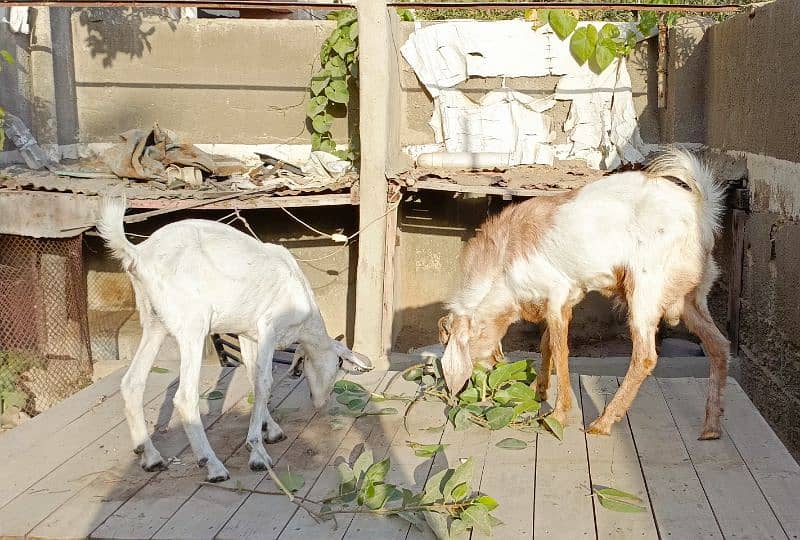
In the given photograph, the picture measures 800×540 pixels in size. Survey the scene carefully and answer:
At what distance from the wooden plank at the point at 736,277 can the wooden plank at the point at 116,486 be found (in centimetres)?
455

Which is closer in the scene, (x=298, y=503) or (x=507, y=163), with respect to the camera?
(x=298, y=503)

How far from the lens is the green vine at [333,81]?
30.8 ft

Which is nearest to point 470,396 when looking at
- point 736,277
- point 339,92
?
point 736,277

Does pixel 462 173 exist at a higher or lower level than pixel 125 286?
higher

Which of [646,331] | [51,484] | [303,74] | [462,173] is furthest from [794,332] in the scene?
[303,74]

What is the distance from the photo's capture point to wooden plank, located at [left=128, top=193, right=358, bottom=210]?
8367mm

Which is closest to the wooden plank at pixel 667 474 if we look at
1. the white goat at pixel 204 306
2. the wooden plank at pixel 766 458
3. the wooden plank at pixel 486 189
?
the wooden plank at pixel 766 458

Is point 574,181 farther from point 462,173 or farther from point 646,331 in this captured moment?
point 646,331

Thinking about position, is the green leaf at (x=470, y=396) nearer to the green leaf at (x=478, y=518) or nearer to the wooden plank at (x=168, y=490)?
the wooden plank at (x=168, y=490)

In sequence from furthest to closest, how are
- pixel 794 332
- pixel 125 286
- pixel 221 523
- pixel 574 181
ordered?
pixel 125 286, pixel 574 181, pixel 794 332, pixel 221 523

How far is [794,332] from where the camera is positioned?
601 centimetres

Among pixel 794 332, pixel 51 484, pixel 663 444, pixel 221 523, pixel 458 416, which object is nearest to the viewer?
pixel 221 523

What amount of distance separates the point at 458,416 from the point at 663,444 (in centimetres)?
111

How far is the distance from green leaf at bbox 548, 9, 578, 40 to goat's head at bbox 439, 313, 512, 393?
495cm
